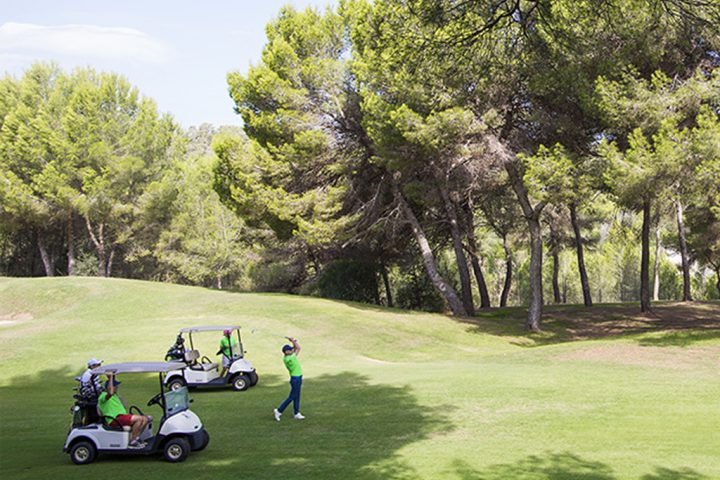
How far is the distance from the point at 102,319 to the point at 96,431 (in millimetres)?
20878

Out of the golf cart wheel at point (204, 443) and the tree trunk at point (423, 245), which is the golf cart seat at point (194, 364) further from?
the tree trunk at point (423, 245)

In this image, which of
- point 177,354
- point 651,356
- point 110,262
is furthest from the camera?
point 110,262

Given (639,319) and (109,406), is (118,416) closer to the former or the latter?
(109,406)

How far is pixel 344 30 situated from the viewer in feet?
123

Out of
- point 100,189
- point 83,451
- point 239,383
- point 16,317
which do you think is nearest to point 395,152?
point 239,383

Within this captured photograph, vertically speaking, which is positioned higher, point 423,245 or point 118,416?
point 423,245

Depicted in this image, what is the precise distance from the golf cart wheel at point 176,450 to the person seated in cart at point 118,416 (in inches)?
18.4

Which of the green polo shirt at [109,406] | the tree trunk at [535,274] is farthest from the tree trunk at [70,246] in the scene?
the green polo shirt at [109,406]

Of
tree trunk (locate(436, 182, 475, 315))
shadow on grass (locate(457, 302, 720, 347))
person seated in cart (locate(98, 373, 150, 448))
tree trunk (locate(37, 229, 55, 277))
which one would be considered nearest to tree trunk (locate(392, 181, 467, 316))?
shadow on grass (locate(457, 302, 720, 347))

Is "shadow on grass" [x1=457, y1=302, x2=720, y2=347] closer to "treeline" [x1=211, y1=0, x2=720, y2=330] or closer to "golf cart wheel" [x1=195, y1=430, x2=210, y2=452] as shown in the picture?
"treeline" [x1=211, y1=0, x2=720, y2=330]

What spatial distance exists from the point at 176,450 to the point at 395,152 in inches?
938

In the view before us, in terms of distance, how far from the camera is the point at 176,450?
34.3 feet

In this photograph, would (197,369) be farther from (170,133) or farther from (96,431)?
(170,133)

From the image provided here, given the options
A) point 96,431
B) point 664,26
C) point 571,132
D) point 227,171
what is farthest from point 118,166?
point 96,431
